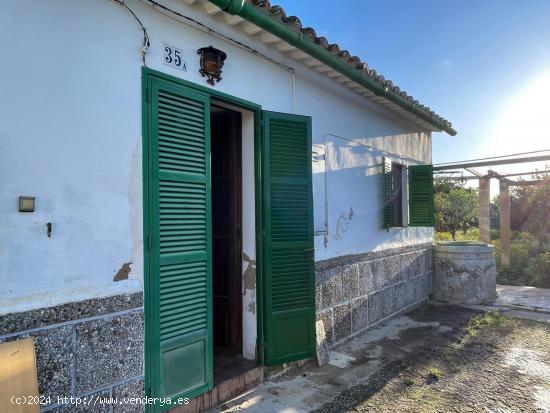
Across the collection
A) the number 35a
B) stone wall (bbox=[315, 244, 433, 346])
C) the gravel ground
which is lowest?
the gravel ground

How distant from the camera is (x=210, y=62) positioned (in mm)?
3617

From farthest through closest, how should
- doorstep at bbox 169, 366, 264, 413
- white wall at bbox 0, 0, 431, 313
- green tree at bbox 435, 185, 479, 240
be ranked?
1. green tree at bbox 435, 185, 479, 240
2. doorstep at bbox 169, 366, 264, 413
3. white wall at bbox 0, 0, 431, 313

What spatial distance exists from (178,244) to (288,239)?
4.90 feet

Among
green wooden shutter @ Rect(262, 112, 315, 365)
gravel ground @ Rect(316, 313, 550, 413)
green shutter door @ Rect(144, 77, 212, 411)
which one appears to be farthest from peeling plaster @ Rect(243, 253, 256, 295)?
gravel ground @ Rect(316, 313, 550, 413)

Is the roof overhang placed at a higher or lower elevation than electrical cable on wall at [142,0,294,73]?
higher

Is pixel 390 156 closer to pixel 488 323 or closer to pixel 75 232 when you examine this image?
pixel 488 323

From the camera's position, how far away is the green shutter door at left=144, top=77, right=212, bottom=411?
A: 313 cm

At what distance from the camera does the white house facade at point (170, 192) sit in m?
2.50

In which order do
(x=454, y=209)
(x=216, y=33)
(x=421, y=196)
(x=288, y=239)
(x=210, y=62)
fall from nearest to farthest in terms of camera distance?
1. (x=210, y=62)
2. (x=216, y=33)
3. (x=288, y=239)
4. (x=421, y=196)
5. (x=454, y=209)

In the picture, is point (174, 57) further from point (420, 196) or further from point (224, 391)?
point (420, 196)

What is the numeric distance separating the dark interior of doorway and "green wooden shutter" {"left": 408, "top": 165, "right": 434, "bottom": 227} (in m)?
4.51

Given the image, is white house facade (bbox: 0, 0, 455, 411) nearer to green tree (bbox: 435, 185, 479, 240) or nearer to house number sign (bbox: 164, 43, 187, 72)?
house number sign (bbox: 164, 43, 187, 72)

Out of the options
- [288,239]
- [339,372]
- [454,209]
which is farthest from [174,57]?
[454,209]

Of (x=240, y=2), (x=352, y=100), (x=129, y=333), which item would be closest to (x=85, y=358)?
(x=129, y=333)
